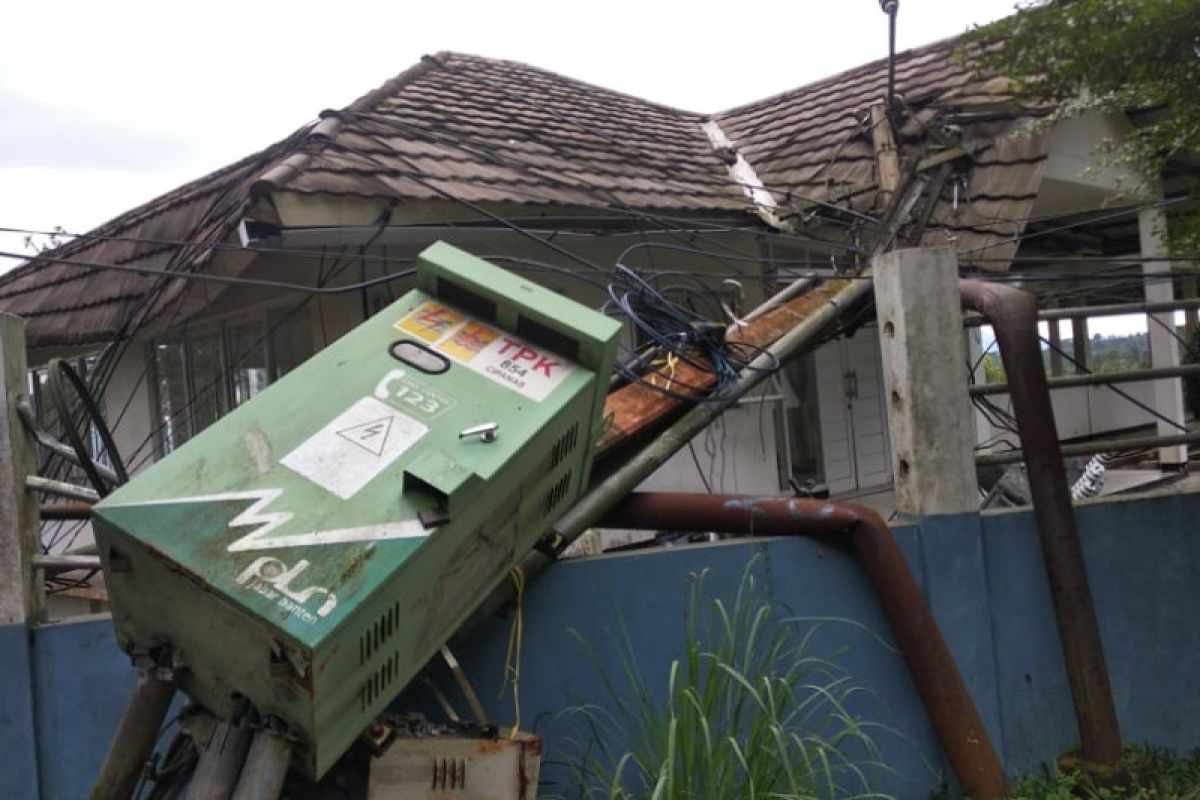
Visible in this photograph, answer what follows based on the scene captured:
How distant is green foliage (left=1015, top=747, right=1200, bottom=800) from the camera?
4090 mm

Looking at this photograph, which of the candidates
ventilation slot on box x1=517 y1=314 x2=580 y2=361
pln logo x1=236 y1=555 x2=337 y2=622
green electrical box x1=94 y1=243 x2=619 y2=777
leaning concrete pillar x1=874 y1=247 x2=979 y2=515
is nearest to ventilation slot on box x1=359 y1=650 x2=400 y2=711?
green electrical box x1=94 y1=243 x2=619 y2=777

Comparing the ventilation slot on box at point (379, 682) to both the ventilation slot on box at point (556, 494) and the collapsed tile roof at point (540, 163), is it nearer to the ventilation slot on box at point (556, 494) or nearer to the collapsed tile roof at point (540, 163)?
the ventilation slot on box at point (556, 494)

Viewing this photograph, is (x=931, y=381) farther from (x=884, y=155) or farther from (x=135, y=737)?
(x=884, y=155)

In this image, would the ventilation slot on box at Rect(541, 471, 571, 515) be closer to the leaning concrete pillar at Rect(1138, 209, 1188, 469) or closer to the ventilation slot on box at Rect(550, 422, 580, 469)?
the ventilation slot on box at Rect(550, 422, 580, 469)

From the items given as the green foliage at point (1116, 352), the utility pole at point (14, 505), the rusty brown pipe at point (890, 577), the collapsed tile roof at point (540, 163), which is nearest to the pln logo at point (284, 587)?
the utility pole at point (14, 505)

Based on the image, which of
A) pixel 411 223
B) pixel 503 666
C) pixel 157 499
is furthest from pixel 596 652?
pixel 411 223

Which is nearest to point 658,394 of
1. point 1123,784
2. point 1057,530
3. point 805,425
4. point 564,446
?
point 564,446

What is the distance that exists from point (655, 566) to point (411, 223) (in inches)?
107

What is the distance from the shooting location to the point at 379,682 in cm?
266

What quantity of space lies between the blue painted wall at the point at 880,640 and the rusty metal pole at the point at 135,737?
66 centimetres

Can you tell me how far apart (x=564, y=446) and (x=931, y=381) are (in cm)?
199

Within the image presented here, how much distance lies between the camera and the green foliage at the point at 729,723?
3.08m

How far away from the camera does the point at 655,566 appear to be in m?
3.92

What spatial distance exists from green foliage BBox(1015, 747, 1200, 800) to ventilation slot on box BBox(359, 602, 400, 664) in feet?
9.59
